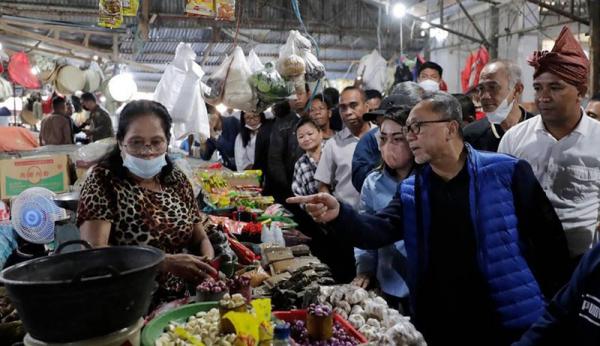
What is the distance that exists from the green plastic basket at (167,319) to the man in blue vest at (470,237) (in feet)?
1.85

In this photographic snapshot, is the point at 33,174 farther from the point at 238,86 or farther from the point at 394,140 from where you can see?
the point at 394,140

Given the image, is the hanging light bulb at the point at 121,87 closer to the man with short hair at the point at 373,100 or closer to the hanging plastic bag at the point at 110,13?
the man with short hair at the point at 373,100

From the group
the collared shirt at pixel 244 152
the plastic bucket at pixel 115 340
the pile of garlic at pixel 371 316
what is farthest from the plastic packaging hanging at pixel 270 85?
the collared shirt at pixel 244 152

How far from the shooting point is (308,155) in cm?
434

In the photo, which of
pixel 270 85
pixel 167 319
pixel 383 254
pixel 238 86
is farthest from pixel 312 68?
pixel 167 319

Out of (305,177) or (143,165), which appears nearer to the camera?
(143,165)

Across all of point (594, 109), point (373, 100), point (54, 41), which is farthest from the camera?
point (54, 41)

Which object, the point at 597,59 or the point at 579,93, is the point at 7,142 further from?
the point at 597,59

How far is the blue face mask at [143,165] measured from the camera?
213 centimetres

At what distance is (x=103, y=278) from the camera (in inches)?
46.4

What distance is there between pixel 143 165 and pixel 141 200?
156 millimetres

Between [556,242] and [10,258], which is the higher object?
[556,242]

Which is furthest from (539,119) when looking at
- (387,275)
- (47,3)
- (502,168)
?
(47,3)

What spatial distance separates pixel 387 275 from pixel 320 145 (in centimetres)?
197
